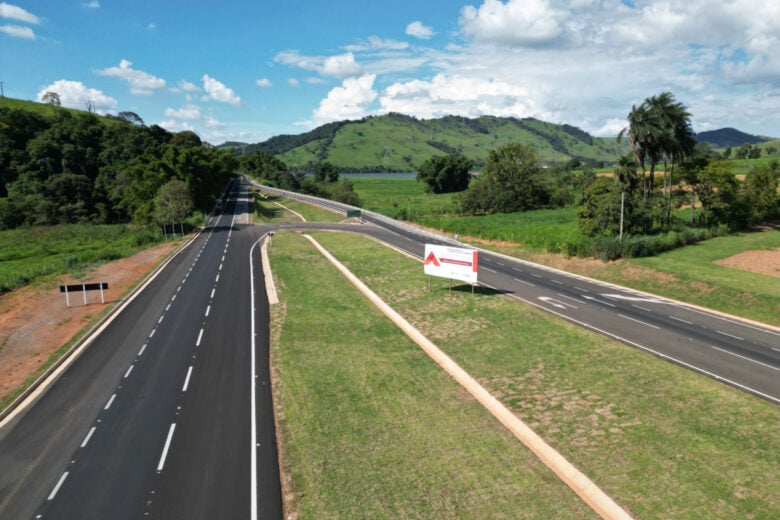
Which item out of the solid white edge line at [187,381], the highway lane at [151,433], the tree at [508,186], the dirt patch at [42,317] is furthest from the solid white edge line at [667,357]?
the tree at [508,186]

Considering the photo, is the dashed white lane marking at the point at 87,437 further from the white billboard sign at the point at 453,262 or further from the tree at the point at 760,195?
the tree at the point at 760,195

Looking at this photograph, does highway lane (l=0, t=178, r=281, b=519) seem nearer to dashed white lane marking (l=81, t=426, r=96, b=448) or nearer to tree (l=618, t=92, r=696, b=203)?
dashed white lane marking (l=81, t=426, r=96, b=448)

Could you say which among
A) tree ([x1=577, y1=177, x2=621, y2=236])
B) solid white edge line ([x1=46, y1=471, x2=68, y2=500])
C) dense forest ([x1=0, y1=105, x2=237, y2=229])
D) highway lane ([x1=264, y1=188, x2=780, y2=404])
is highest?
dense forest ([x1=0, y1=105, x2=237, y2=229])

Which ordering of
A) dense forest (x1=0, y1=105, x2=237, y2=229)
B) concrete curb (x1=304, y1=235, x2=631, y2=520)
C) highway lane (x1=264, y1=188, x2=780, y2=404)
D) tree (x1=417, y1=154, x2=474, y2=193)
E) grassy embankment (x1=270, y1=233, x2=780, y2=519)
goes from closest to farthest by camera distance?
concrete curb (x1=304, y1=235, x2=631, y2=520)
grassy embankment (x1=270, y1=233, x2=780, y2=519)
highway lane (x1=264, y1=188, x2=780, y2=404)
dense forest (x1=0, y1=105, x2=237, y2=229)
tree (x1=417, y1=154, x2=474, y2=193)

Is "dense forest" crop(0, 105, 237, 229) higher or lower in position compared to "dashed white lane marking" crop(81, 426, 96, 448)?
higher

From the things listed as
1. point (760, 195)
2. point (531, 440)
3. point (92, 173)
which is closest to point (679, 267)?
point (531, 440)

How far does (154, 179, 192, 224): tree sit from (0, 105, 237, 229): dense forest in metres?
0.16

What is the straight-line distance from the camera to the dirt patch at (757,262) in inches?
1790

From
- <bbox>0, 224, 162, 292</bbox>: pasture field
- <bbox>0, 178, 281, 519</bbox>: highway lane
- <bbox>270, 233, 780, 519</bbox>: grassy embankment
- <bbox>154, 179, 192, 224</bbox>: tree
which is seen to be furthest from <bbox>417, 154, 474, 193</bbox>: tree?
<bbox>0, 178, 281, 519</bbox>: highway lane

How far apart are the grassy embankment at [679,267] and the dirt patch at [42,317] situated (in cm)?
4525

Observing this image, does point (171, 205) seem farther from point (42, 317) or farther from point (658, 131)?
point (658, 131)

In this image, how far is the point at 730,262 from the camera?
48938mm

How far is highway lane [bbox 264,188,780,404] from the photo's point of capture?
23.1m

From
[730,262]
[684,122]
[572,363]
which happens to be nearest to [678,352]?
[572,363]
